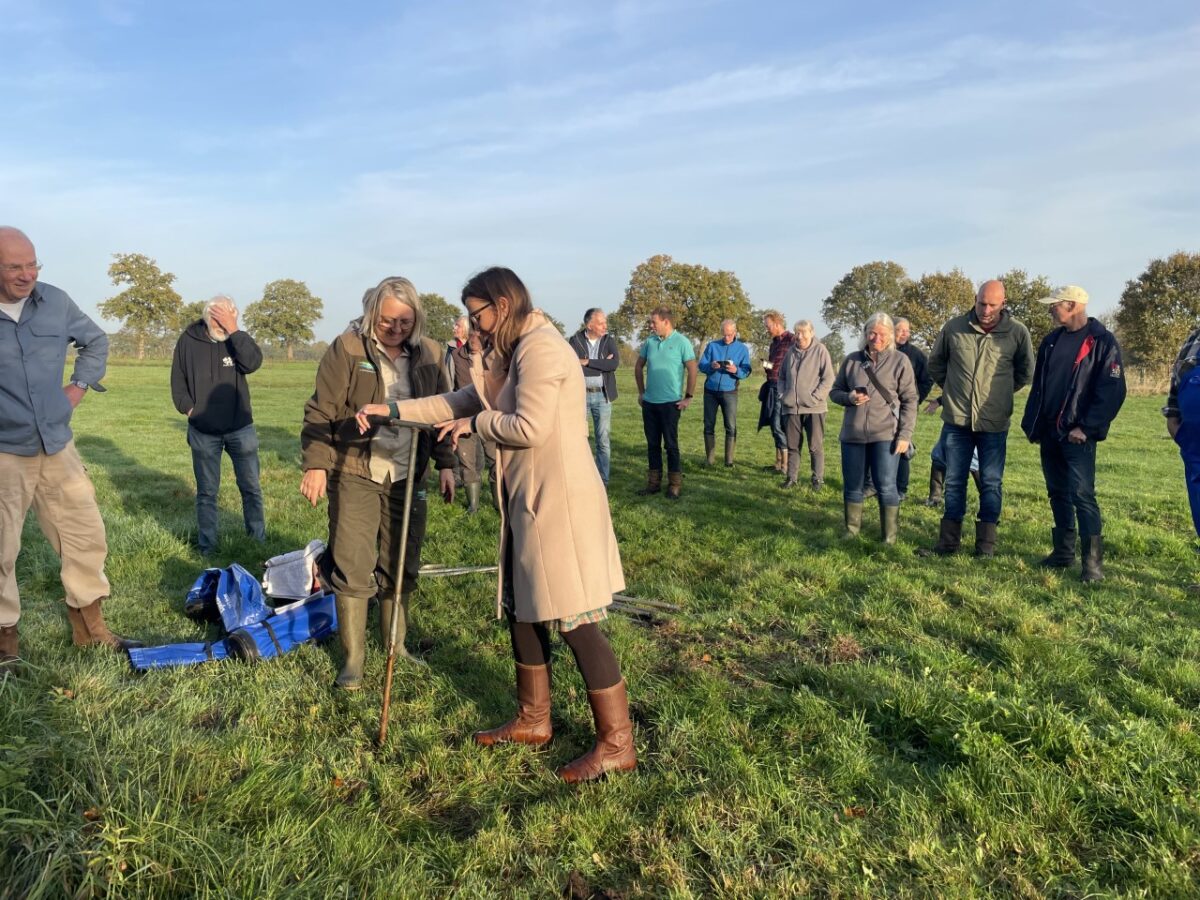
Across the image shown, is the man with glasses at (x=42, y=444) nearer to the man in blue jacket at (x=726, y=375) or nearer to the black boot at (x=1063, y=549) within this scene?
the black boot at (x=1063, y=549)

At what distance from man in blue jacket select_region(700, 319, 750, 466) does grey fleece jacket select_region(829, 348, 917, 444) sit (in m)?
4.07

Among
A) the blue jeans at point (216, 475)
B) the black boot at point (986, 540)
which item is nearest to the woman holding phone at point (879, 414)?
the black boot at point (986, 540)

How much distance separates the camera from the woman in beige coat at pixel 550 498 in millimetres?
3238

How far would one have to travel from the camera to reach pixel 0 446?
4379 millimetres

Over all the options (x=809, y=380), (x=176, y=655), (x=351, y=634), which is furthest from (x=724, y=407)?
(x=176, y=655)

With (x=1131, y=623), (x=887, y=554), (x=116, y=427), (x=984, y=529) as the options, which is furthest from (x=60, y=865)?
(x=116, y=427)

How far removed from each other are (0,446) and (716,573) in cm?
532

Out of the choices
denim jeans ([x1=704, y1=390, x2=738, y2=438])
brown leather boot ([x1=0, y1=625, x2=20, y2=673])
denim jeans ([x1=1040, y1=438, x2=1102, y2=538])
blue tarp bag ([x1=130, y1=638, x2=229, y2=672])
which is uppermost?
denim jeans ([x1=704, y1=390, x2=738, y2=438])

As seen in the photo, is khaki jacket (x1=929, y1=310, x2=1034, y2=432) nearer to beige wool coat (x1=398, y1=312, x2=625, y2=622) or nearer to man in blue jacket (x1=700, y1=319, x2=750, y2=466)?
man in blue jacket (x1=700, y1=319, x2=750, y2=466)

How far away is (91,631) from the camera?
4.89 metres

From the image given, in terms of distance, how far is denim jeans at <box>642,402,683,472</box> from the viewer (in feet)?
33.1

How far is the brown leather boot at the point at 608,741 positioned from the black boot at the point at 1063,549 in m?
5.04

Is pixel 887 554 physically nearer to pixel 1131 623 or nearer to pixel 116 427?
pixel 1131 623

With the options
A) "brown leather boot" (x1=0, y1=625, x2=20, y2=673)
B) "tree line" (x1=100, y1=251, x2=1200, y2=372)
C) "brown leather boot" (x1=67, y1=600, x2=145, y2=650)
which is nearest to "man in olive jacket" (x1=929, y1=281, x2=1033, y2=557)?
"brown leather boot" (x1=67, y1=600, x2=145, y2=650)
